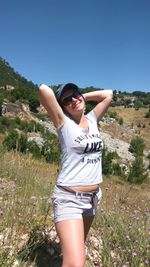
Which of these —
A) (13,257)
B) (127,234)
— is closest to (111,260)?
(127,234)

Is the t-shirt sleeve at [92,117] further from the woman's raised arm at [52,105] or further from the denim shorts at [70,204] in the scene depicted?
the denim shorts at [70,204]

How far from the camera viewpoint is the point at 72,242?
120 inches

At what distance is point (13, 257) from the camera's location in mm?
3510

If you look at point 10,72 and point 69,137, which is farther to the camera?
point 10,72

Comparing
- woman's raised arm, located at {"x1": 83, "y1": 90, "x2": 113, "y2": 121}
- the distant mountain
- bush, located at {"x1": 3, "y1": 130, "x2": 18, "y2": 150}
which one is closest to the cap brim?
woman's raised arm, located at {"x1": 83, "y1": 90, "x2": 113, "y2": 121}

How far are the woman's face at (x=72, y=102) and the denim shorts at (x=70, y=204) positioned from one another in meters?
0.73

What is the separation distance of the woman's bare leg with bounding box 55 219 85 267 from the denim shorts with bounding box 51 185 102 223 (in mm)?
52

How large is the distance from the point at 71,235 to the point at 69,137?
801mm

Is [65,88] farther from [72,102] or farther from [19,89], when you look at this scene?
[19,89]

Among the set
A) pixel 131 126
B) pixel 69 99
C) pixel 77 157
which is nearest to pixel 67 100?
pixel 69 99

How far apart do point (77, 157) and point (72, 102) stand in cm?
55

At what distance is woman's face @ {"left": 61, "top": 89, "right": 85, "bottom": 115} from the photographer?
3615mm

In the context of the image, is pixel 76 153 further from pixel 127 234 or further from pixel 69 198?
pixel 127 234

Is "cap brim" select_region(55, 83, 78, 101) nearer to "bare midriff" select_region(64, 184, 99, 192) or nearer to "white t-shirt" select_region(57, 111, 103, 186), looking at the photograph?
"white t-shirt" select_region(57, 111, 103, 186)
